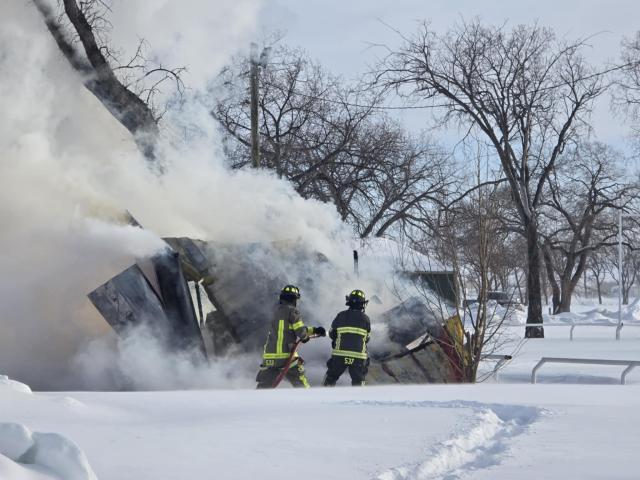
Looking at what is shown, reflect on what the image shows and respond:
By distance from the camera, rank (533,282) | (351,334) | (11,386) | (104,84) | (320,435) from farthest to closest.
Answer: (533,282) → (104,84) → (351,334) → (11,386) → (320,435)

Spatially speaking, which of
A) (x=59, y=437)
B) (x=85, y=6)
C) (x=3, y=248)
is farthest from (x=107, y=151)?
(x=59, y=437)

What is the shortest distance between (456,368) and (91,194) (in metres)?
6.04

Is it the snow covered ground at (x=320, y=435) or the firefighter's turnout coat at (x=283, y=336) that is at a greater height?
the firefighter's turnout coat at (x=283, y=336)

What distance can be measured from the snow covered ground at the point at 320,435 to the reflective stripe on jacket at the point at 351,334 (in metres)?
2.43

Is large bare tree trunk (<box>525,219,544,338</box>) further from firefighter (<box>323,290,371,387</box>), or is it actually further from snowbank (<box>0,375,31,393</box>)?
snowbank (<box>0,375,31,393</box>)

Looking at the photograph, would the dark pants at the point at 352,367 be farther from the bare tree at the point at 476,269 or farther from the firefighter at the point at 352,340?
the bare tree at the point at 476,269

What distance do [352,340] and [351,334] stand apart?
0.08m

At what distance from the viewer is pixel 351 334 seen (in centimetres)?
1101

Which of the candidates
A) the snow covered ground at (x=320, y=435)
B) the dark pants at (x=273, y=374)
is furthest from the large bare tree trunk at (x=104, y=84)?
the snow covered ground at (x=320, y=435)

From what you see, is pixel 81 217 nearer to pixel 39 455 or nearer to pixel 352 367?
pixel 352 367

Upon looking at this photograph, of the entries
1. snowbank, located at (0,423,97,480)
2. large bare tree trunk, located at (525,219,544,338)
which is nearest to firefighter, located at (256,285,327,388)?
snowbank, located at (0,423,97,480)

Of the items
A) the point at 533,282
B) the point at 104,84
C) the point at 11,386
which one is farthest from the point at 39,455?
the point at 533,282

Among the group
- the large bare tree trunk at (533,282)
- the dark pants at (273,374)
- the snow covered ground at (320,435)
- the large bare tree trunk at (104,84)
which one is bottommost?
the snow covered ground at (320,435)

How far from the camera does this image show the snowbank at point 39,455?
11.9ft
